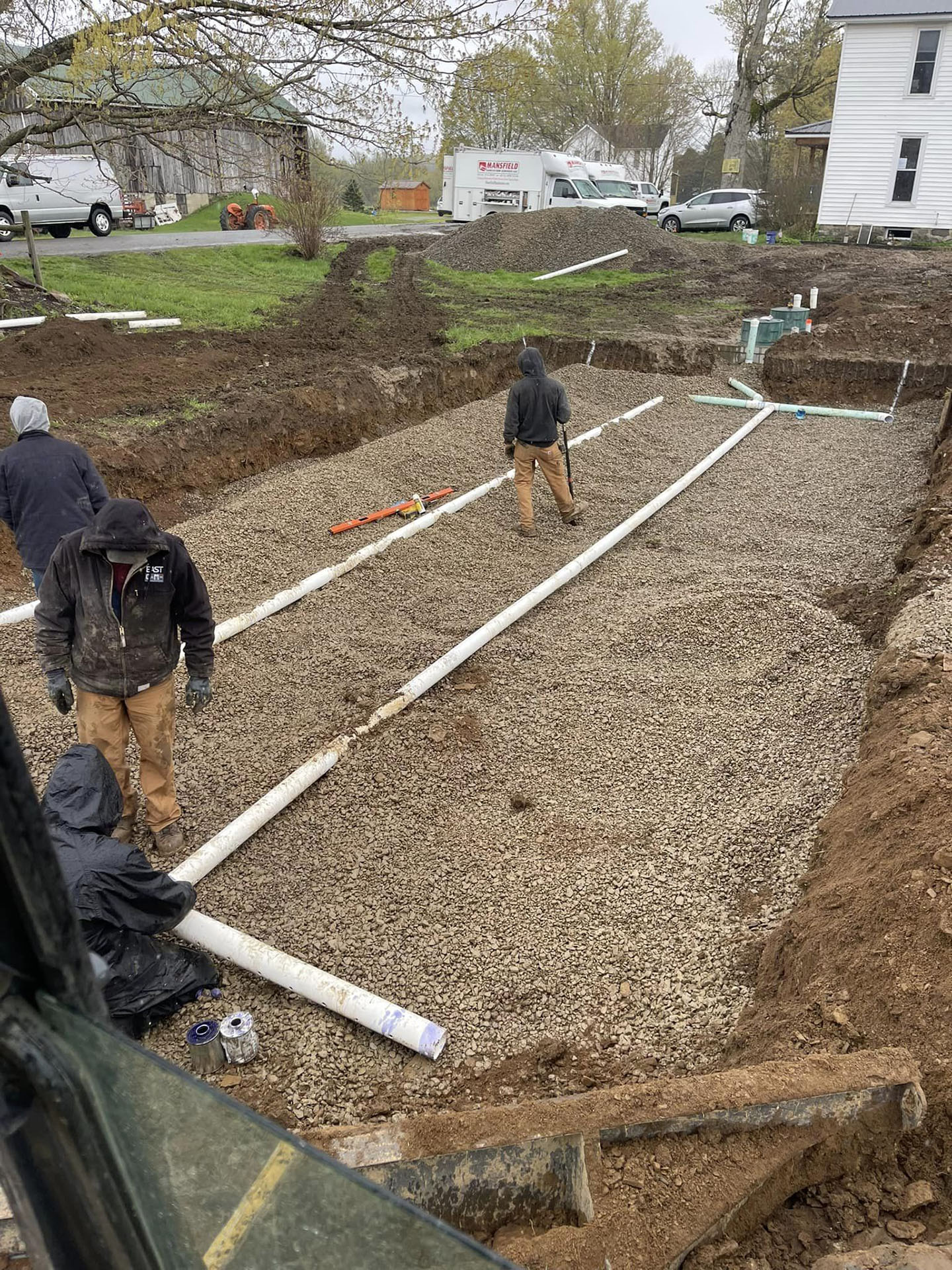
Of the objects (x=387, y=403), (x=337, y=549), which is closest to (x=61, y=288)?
(x=387, y=403)

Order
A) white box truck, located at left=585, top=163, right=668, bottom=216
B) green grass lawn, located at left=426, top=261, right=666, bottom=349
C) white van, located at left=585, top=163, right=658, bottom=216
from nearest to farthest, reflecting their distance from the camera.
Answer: green grass lawn, located at left=426, top=261, right=666, bottom=349
white van, located at left=585, top=163, right=658, bottom=216
white box truck, located at left=585, top=163, right=668, bottom=216

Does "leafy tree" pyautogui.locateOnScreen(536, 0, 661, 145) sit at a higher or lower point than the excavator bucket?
higher

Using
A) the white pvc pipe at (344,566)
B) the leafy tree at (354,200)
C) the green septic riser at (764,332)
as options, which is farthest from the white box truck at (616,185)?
the white pvc pipe at (344,566)

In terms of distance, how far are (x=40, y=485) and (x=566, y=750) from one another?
3.85 m

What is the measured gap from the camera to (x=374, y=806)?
5332mm

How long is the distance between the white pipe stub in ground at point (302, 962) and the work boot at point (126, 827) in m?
0.52

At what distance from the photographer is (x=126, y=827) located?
16.5 feet

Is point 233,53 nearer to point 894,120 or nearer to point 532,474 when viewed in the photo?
point 532,474

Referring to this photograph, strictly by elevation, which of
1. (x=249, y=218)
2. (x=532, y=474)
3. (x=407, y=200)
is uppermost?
(x=407, y=200)

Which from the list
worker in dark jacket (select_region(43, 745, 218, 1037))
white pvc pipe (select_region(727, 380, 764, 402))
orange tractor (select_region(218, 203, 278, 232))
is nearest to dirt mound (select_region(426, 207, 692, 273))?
orange tractor (select_region(218, 203, 278, 232))

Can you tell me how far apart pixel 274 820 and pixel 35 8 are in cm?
894

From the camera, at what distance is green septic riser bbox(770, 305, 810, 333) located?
1692 centimetres

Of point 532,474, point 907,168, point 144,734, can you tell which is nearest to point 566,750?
point 144,734

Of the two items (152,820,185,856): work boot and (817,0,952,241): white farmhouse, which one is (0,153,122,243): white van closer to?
(152,820,185,856): work boot
